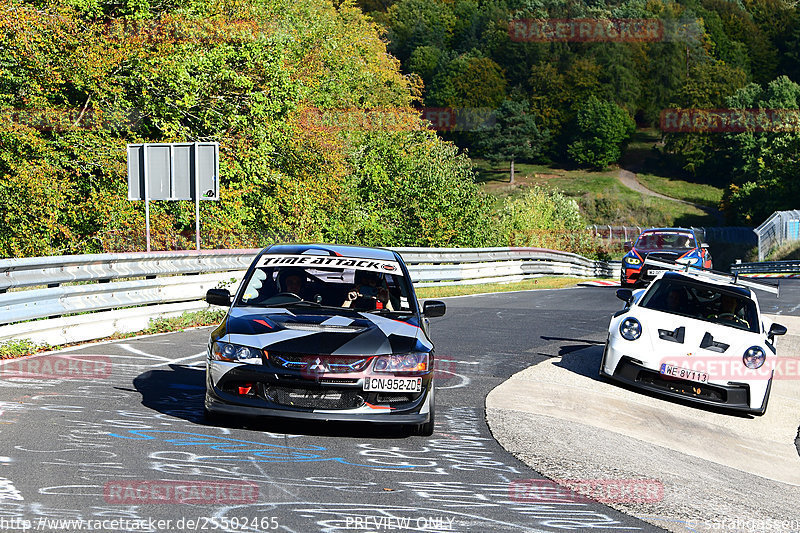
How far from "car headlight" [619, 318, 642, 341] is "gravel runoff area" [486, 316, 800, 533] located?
60 centimetres

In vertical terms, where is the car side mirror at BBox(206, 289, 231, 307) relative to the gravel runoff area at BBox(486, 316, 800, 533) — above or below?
above

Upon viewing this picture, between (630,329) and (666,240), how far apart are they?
16.6 meters

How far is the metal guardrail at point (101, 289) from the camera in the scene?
36.5 ft

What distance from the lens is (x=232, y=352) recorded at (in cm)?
731

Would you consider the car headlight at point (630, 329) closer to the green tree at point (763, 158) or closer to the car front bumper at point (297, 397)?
the car front bumper at point (297, 397)

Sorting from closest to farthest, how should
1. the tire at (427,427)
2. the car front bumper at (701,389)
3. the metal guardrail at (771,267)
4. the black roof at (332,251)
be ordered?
the tire at (427,427) → the black roof at (332,251) → the car front bumper at (701,389) → the metal guardrail at (771,267)

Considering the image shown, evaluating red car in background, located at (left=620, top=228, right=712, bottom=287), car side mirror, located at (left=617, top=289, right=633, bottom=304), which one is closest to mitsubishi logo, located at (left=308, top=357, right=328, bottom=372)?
car side mirror, located at (left=617, top=289, right=633, bottom=304)

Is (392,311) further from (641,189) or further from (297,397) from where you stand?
(641,189)

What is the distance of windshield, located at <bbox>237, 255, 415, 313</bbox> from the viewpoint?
27.5 feet

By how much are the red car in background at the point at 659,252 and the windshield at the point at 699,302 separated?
43.4 ft

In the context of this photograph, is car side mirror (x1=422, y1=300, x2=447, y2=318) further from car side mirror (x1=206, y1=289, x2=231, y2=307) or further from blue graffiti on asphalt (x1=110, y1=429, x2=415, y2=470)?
blue graffiti on asphalt (x1=110, y1=429, x2=415, y2=470)

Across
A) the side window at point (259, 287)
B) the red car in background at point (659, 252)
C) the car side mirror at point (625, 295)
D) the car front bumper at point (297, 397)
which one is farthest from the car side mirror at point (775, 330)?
the red car in background at point (659, 252)

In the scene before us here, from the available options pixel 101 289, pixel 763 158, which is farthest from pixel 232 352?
pixel 763 158

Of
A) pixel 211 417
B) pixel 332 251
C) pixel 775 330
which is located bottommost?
pixel 211 417
